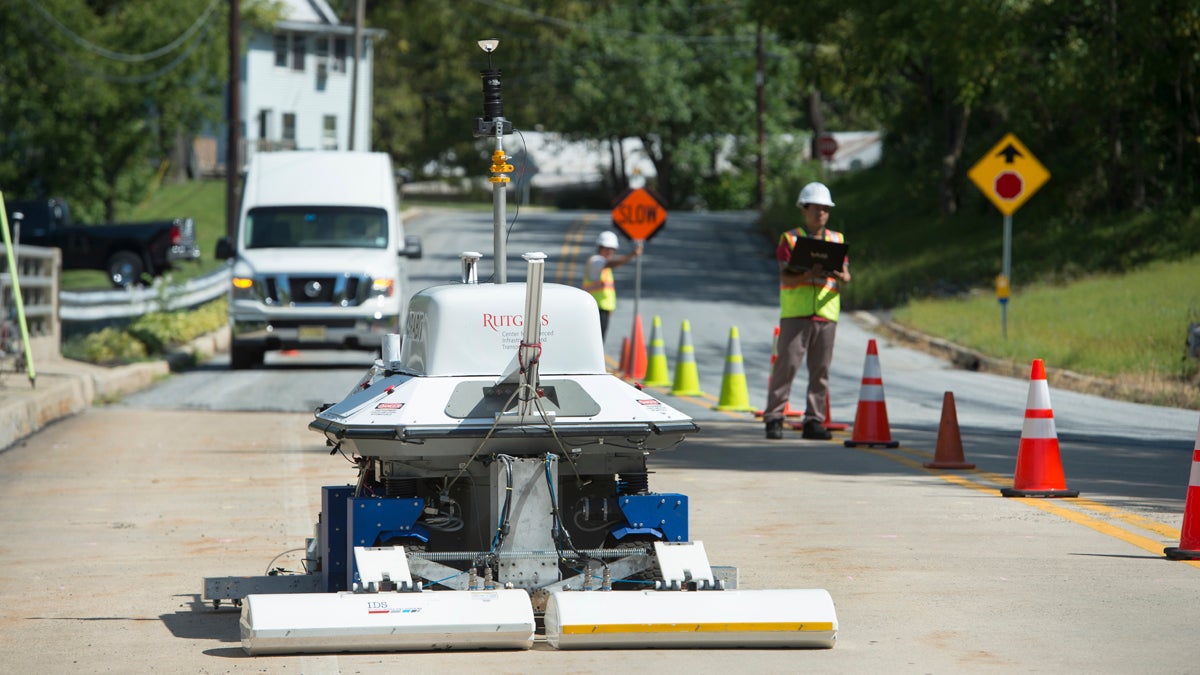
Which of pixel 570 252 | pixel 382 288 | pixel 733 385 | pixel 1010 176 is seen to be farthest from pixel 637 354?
pixel 570 252

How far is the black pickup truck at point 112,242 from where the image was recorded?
1511 inches

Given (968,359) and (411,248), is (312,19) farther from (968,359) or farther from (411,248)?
(968,359)

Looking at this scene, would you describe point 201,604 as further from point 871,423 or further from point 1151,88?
point 1151,88

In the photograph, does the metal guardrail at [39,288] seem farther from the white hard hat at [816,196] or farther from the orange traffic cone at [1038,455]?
the orange traffic cone at [1038,455]

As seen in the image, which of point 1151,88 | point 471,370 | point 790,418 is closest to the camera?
point 471,370

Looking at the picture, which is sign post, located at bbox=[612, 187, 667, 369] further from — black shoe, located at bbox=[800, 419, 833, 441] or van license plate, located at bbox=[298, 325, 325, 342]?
black shoe, located at bbox=[800, 419, 833, 441]

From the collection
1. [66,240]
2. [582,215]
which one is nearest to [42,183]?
[66,240]

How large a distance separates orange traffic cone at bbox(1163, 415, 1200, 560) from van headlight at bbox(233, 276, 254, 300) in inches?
671

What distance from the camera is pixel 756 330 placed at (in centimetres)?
3147

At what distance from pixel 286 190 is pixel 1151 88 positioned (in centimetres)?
1823

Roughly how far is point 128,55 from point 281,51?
2026cm

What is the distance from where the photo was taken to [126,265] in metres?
38.4

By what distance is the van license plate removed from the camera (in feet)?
77.6

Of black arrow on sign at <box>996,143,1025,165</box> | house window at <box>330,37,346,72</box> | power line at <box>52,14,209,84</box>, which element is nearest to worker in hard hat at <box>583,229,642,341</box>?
black arrow on sign at <box>996,143,1025,165</box>
